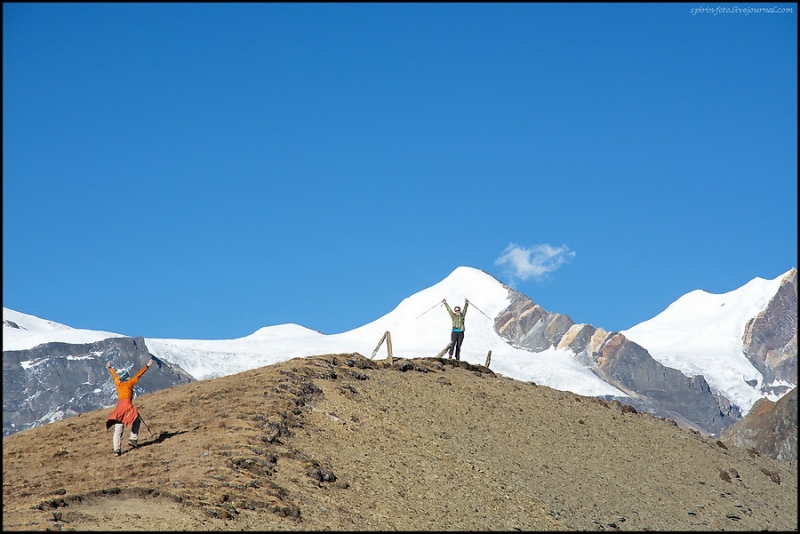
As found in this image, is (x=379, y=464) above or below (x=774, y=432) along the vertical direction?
below

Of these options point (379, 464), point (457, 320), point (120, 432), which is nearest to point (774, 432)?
point (457, 320)

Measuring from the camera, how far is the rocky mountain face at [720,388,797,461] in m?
52.3

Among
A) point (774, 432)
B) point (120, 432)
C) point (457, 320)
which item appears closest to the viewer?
point (120, 432)

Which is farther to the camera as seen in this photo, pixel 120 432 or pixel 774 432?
pixel 774 432

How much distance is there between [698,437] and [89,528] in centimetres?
2533

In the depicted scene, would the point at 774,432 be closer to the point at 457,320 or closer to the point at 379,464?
the point at 457,320

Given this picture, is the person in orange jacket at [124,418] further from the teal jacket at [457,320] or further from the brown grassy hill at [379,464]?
the teal jacket at [457,320]

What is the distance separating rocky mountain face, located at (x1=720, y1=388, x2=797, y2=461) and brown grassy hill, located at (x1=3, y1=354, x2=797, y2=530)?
53.2 ft

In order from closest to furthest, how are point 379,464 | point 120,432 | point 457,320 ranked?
point 120,432 < point 379,464 < point 457,320

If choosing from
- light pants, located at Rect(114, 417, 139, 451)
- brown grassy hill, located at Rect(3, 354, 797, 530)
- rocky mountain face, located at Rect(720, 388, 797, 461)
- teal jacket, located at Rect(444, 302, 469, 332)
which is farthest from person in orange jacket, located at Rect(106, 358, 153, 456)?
rocky mountain face, located at Rect(720, 388, 797, 461)

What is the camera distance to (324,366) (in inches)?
1315

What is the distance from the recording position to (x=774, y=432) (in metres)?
55.0

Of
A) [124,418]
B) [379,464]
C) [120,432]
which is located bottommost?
[379,464]

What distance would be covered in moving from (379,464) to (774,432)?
119 feet
